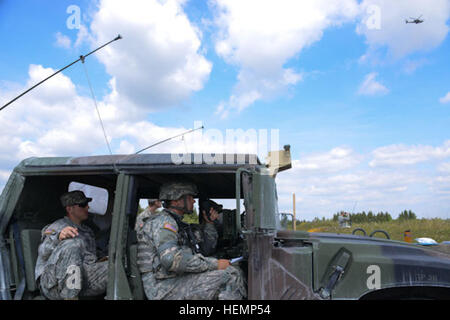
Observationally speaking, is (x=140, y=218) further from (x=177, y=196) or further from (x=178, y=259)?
(x=178, y=259)

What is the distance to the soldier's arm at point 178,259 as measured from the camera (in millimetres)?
2896

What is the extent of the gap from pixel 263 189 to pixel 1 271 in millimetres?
2289

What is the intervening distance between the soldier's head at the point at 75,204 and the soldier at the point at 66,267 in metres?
0.12

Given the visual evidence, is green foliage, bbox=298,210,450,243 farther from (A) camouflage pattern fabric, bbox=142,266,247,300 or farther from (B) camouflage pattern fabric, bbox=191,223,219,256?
(A) camouflage pattern fabric, bbox=142,266,247,300

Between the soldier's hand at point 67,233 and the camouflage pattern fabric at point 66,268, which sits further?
the soldier's hand at point 67,233

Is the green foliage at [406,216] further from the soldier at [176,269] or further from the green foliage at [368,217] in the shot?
the soldier at [176,269]

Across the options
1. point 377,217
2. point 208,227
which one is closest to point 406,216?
point 377,217

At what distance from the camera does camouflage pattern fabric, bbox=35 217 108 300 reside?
3.14 m

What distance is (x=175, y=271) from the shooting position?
9.56ft

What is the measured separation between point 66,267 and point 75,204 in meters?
0.76

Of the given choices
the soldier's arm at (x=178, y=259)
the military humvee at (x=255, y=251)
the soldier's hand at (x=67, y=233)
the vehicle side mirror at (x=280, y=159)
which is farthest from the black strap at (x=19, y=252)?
the vehicle side mirror at (x=280, y=159)

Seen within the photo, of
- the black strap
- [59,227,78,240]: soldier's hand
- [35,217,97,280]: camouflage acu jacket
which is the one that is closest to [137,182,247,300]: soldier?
[59,227,78,240]: soldier's hand
